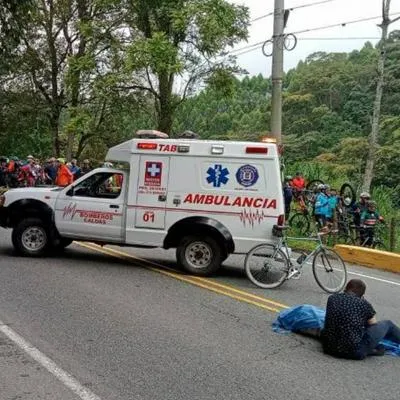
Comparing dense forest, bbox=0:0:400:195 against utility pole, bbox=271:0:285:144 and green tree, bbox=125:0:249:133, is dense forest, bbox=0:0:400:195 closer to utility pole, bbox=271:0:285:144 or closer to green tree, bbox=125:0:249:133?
green tree, bbox=125:0:249:133

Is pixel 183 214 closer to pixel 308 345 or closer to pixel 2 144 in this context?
pixel 308 345

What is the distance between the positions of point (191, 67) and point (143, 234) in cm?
1289

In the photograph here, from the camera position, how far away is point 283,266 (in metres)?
9.88

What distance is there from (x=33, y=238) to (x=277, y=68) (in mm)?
7606

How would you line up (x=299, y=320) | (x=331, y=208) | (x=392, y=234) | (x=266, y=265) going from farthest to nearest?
(x=331, y=208)
(x=392, y=234)
(x=266, y=265)
(x=299, y=320)

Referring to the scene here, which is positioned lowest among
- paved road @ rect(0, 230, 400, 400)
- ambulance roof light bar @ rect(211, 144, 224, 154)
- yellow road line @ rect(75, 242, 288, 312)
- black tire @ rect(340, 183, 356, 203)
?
paved road @ rect(0, 230, 400, 400)

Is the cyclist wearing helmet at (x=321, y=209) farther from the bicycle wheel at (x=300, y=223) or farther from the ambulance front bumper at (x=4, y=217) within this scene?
the ambulance front bumper at (x=4, y=217)

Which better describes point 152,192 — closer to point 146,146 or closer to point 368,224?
point 146,146

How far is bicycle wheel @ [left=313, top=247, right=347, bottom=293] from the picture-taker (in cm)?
990

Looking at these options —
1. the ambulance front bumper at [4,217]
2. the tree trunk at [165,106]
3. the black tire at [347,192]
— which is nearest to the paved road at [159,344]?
the ambulance front bumper at [4,217]

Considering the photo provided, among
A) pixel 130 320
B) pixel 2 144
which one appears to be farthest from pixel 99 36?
pixel 130 320

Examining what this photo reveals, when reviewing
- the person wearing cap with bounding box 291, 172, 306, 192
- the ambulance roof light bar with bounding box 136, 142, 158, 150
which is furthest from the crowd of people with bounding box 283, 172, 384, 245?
the ambulance roof light bar with bounding box 136, 142, 158, 150

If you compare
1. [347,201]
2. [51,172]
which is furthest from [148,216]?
[51,172]

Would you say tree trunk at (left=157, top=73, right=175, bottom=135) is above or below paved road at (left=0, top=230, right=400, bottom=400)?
above
